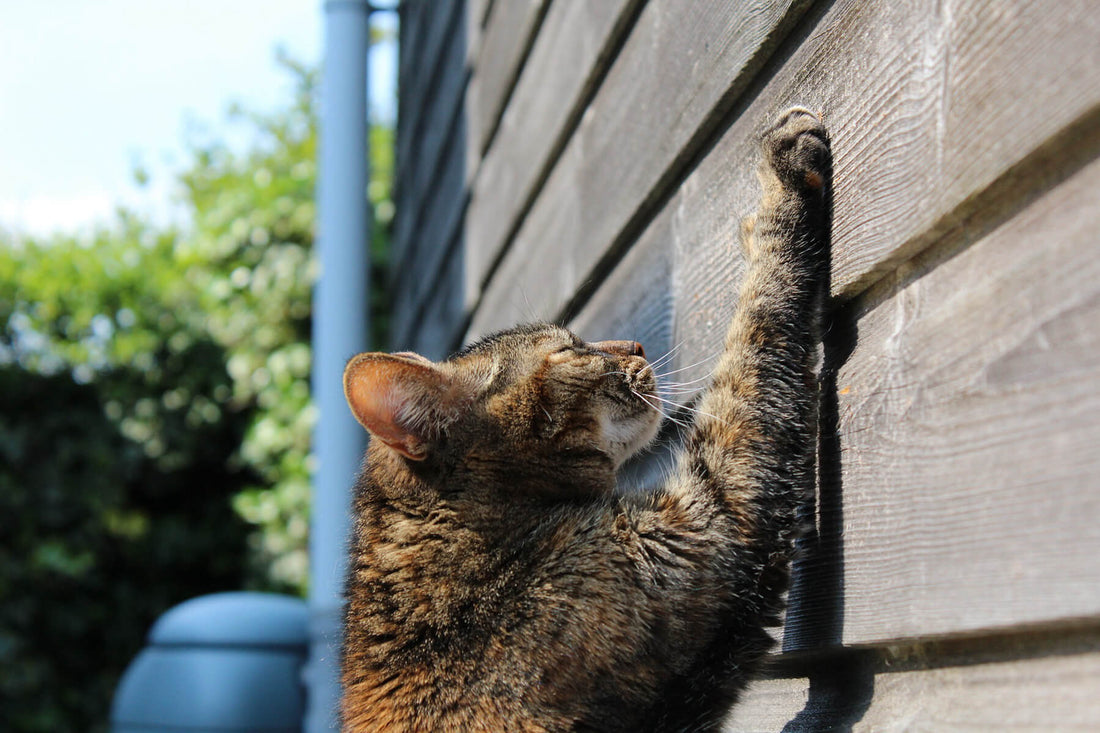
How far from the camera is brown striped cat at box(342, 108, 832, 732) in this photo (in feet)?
5.08

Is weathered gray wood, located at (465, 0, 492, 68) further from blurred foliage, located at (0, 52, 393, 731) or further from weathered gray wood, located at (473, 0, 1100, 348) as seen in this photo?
blurred foliage, located at (0, 52, 393, 731)

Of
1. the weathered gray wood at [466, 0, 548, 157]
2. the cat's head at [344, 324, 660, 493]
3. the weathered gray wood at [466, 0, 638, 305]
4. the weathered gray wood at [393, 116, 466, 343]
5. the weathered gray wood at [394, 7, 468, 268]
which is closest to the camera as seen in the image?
the cat's head at [344, 324, 660, 493]

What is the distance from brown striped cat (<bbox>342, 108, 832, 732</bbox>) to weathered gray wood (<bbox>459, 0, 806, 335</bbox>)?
0.24 m

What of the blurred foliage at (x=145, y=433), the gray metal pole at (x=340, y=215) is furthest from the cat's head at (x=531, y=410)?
the blurred foliage at (x=145, y=433)

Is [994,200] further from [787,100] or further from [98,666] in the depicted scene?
[98,666]

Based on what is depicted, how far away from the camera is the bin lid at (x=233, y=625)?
5355 mm

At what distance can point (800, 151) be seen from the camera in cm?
150

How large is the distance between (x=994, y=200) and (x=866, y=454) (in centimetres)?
42

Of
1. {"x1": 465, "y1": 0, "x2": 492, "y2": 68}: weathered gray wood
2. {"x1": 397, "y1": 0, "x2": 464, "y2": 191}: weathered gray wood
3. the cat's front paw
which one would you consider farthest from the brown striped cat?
{"x1": 397, "y1": 0, "x2": 464, "y2": 191}: weathered gray wood


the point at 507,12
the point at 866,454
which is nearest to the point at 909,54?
the point at 866,454

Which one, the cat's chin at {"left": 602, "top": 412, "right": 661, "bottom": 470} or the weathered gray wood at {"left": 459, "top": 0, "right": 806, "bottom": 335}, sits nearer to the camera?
the weathered gray wood at {"left": 459, "top": 0, "right": 806, "bottom": 335}

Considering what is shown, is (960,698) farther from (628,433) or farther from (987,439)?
(628,433)

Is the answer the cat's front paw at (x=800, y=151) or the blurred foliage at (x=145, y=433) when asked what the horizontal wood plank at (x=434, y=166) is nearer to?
the blurred foliage at (x=145, y=433)


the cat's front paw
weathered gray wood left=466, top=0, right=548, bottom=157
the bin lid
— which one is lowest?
the bin lid
